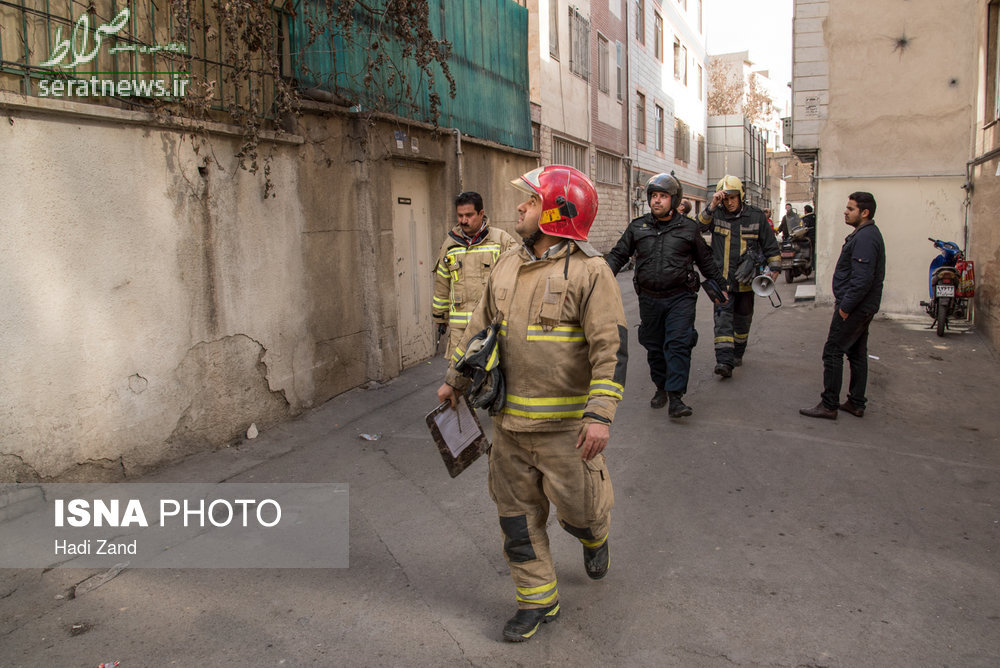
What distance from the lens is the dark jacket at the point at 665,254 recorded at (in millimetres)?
6203

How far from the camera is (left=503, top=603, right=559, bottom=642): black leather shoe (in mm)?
3025

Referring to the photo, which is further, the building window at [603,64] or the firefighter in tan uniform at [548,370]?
the building window at [603,64]

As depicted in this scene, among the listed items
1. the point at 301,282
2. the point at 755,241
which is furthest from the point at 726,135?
the point at 301,282

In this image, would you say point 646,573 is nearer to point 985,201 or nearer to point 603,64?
point 985,201

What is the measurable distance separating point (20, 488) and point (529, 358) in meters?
3.20

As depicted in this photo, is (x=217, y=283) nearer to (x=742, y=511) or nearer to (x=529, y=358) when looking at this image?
(x=529, y=358)

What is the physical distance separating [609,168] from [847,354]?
1585cm

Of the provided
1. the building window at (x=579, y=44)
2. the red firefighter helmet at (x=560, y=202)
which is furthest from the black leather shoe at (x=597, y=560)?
the building window at (x=579, y=44)

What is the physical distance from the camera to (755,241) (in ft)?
24.5

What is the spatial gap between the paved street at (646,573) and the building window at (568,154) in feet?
38.2

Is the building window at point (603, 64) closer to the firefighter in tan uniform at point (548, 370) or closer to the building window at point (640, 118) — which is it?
the building window at point (640, 118)

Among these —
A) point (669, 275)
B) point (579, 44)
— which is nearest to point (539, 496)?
point (669, 275)

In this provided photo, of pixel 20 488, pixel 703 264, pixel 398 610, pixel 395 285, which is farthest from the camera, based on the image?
pixel 395 285

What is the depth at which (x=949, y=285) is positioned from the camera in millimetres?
9578
